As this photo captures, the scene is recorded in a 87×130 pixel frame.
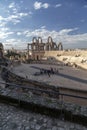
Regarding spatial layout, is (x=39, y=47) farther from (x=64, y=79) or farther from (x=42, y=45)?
(x=64, y=79)

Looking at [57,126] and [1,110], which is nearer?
[57,126]

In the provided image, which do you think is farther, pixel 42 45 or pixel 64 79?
pixel 42 45

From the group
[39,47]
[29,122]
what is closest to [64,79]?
[29,122]

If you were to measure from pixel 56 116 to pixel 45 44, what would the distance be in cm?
6354

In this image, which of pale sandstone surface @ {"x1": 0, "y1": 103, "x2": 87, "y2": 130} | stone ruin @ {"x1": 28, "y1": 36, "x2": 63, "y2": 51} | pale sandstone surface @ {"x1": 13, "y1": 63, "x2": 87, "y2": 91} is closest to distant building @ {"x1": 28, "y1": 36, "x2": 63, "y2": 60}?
stone ruin @ {"x1": 28, "y1": 36, "x2": 63, "y2": 51}

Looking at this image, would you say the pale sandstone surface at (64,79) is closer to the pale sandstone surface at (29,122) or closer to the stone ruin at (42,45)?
the pale sandstone surface at (29,122)

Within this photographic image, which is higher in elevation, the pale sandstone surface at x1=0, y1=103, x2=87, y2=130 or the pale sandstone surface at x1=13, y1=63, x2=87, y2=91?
the pale sandstone surface at x1=0, y1=103, x2=87, y2=130

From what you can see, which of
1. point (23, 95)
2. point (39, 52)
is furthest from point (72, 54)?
point (23, 95)

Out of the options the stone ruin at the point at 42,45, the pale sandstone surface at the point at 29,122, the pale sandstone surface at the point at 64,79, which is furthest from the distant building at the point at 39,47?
the pale sandstone surface at the point at 29,122

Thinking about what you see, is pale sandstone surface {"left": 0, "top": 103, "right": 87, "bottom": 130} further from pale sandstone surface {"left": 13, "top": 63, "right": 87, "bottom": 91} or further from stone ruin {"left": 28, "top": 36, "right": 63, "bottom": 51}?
stone ruin {"left": 28, "top": 36, "right": 63, "bottom": 51}

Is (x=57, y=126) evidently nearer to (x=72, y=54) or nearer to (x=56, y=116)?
(x=56, y=116)

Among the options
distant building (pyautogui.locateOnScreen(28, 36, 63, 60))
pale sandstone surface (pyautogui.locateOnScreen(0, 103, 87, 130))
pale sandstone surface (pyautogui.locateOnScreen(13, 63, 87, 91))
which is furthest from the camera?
distant building (pyautogui.locateOnScreen(28, 36, 63, 60))

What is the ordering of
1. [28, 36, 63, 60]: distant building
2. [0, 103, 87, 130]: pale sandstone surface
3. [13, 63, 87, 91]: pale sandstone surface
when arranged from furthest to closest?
1. [28, 36, 63, 60]: distant building
2. [13, 63, 87, 91]: pale sandstone surface
3. [0, 103, 87, 130]: pale sandstone surface

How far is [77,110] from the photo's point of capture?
12.0 feet
